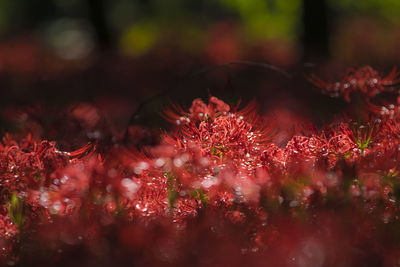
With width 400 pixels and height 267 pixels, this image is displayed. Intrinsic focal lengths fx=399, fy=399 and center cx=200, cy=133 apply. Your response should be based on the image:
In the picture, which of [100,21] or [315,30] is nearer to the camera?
[315,30]

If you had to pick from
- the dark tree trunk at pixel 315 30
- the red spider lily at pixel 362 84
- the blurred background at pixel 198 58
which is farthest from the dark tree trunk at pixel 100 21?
the red spider lily at pixel 362 84

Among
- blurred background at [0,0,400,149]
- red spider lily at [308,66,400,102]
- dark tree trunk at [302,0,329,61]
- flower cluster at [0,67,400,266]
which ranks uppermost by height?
red spider lily at [308,66,400,102]

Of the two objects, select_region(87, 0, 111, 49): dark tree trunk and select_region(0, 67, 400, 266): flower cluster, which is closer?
select_region(0, 67, 400, 266): flower cluster

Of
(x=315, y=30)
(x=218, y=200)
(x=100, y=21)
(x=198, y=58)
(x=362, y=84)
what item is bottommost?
(x=198, y=58)

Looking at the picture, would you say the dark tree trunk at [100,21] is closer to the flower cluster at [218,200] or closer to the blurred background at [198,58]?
the blurred background at [198,58]

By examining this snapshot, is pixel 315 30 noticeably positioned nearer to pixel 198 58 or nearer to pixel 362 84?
pixel 198 58

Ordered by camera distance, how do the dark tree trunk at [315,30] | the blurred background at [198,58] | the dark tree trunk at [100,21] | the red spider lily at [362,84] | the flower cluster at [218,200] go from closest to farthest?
the flower cluster at [218,200] < the red spider lily at [362,84] < the blurred background at [198,58] < the dark tree trunk at [315,30] < the dark tree trunk at [100,21]

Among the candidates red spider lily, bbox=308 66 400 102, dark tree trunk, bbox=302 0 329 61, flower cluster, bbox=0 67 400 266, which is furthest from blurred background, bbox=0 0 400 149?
flower cluster, bbox=0 67 400 266

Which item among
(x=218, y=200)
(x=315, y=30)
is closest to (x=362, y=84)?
(x=218, y=200)

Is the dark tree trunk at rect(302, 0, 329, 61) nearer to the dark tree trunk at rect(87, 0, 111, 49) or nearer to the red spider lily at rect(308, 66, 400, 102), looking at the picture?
the red spider lily at rect(308, 66, 400, 102)
